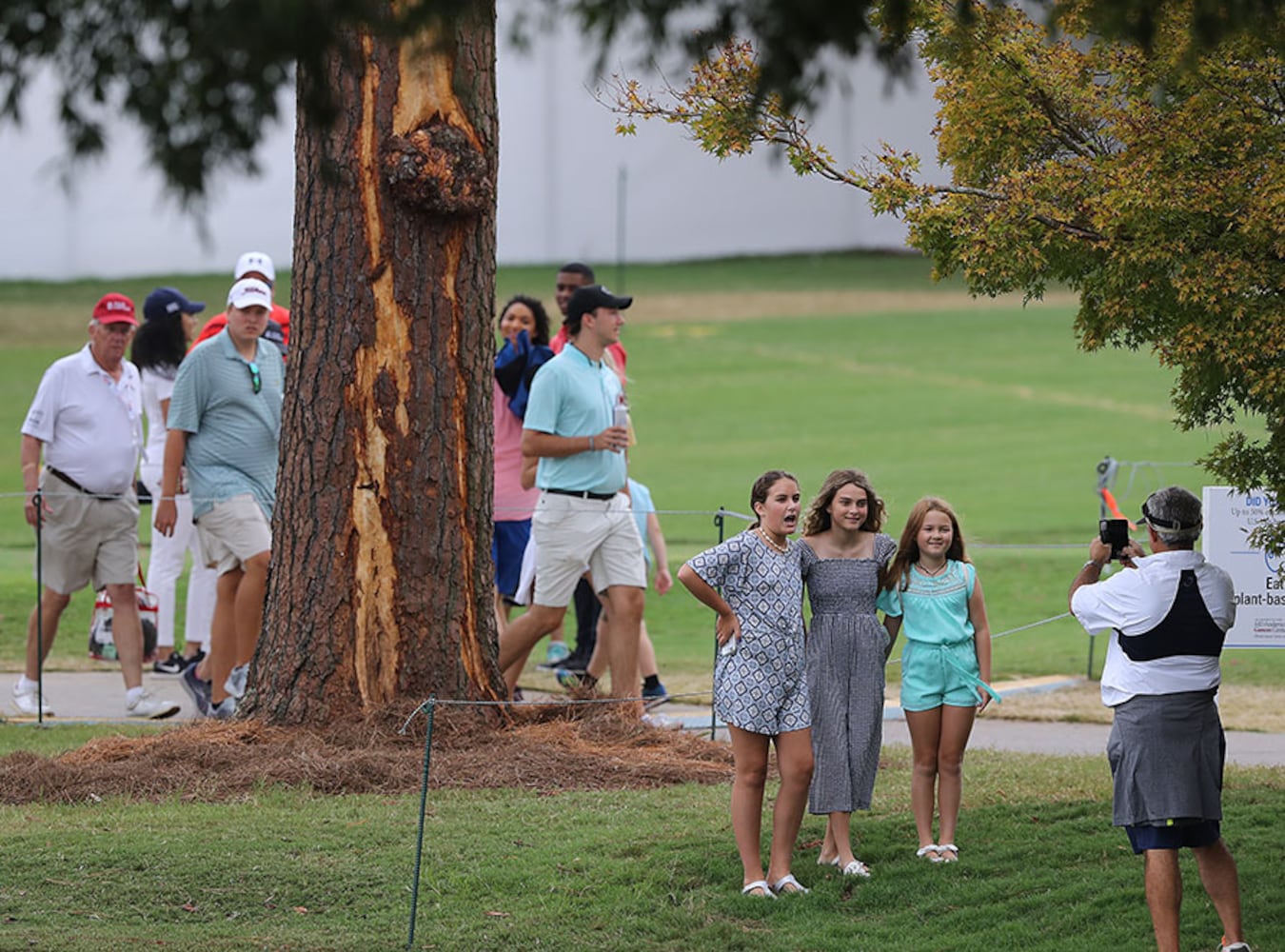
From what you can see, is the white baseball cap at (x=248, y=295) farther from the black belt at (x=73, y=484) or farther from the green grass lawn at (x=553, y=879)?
the green grass lawn at (x=553, y=879)

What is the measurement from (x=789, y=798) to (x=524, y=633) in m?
2.79

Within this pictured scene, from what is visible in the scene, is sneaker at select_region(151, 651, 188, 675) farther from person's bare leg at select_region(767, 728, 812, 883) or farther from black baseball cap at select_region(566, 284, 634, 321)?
person's bare leg at select_region(767, 728, 812, 883)

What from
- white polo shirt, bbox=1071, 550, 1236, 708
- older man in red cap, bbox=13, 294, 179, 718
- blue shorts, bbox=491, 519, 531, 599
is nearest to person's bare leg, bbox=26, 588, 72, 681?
older man in red cap, bbox=13, 294, 179, 718

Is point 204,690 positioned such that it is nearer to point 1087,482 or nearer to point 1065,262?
point 1065,262

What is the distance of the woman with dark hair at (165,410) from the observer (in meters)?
11.9

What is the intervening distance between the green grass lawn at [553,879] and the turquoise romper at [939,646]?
597 mm

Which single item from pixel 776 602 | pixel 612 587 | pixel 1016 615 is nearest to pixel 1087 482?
pixel 1016 615

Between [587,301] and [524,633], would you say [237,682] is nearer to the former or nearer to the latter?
[524,633]

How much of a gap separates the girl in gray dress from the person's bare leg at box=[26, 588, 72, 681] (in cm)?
492

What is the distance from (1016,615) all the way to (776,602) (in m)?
8.52

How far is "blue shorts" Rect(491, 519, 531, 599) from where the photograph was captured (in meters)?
11.5

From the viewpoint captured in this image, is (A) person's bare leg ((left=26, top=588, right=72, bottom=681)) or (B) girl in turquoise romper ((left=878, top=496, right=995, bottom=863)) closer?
(B) girl in turquoise romper ((left=878, top=496, right=995, bottom=863))

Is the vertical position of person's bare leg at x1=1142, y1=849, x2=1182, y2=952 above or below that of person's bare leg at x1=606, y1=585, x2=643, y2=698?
below

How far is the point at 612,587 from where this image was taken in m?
9.67
